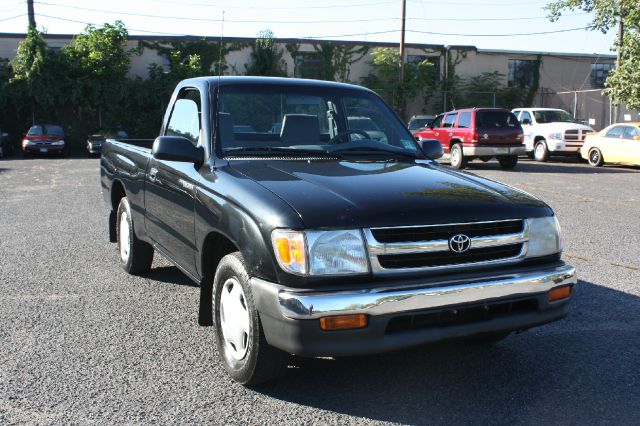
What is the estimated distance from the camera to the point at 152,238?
5219mm

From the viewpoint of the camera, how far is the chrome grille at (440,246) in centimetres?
314

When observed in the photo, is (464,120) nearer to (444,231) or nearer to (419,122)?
(419,122)

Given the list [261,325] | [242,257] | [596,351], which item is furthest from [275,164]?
[596,351]

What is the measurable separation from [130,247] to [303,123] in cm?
232

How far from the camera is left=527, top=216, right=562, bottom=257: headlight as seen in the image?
3.53 meters

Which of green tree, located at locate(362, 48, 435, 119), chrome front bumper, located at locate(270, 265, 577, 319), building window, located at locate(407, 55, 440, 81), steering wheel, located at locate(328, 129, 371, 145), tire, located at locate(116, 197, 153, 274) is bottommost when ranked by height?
tire, located at locate(116, 197, 153, 274)

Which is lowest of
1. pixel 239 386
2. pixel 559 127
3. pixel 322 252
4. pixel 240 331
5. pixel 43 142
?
pixel 239 386

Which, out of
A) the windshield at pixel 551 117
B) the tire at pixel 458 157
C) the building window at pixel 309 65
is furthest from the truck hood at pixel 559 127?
the building window at pixel 309 65

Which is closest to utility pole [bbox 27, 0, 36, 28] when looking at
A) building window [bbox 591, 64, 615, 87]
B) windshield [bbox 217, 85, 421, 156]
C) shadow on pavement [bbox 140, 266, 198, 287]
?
building window [bbox 591, 64, 615, 87]

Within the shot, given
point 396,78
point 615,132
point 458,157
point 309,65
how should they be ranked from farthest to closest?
1. point 309,65
2. point 396,78
3. point 615,132
4. point 458,157

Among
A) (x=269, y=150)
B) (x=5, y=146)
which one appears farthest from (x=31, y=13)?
(x=269, y=150)

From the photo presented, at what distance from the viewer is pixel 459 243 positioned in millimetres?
3275

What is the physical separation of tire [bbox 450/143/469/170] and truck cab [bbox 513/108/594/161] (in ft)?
11.1

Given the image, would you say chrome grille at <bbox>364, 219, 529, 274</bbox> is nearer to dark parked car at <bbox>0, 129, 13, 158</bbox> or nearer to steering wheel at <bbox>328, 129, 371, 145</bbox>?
steering wheel at <bbox>328, 129, 371, 145</bbox>
